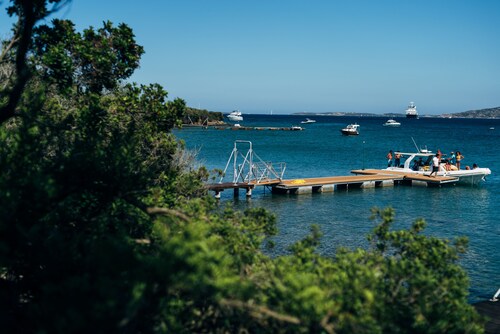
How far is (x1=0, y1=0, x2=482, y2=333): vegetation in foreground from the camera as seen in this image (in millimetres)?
5457

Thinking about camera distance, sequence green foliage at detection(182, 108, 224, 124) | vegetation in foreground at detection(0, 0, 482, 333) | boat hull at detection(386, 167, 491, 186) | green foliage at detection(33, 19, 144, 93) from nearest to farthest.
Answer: vegetation in foreground at detection(0, 0, 482, 333) → green foliage at detection(33, 19, 144, 93) → boat hull at detection(386, 167, 491, 186) → green foliage at detection(182, 108, 224, 124)

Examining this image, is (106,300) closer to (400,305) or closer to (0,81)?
(400,305)

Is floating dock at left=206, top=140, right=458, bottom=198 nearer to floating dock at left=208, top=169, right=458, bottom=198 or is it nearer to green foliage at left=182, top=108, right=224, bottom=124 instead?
floating dock at left=208, top=169, right=458, bottom=198

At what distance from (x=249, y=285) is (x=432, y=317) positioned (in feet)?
10.7

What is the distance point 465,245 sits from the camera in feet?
29.8

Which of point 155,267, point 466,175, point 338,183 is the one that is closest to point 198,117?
point 466,175

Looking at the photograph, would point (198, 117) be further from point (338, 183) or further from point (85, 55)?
point (85, 55)

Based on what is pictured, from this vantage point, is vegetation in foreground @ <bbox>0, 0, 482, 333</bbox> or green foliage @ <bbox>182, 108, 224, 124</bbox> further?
green foliage @ <bbox>182, 108, 224, 124</bbox>

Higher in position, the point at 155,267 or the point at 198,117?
the point at 198,117

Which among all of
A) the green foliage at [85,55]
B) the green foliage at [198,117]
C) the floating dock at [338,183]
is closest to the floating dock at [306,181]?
the floating dock at [338,183]

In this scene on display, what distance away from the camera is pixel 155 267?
5.41 m

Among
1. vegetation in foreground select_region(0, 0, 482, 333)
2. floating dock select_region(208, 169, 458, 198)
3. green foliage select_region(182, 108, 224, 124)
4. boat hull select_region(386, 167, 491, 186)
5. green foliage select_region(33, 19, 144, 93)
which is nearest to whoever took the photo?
vegetation in foreground select_region(0, 0, 482, 333)

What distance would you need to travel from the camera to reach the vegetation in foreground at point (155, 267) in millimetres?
5457

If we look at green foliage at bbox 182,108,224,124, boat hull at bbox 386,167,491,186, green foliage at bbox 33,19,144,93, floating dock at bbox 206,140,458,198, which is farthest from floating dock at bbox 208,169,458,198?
green foliage at bbox 182,108,224,124
